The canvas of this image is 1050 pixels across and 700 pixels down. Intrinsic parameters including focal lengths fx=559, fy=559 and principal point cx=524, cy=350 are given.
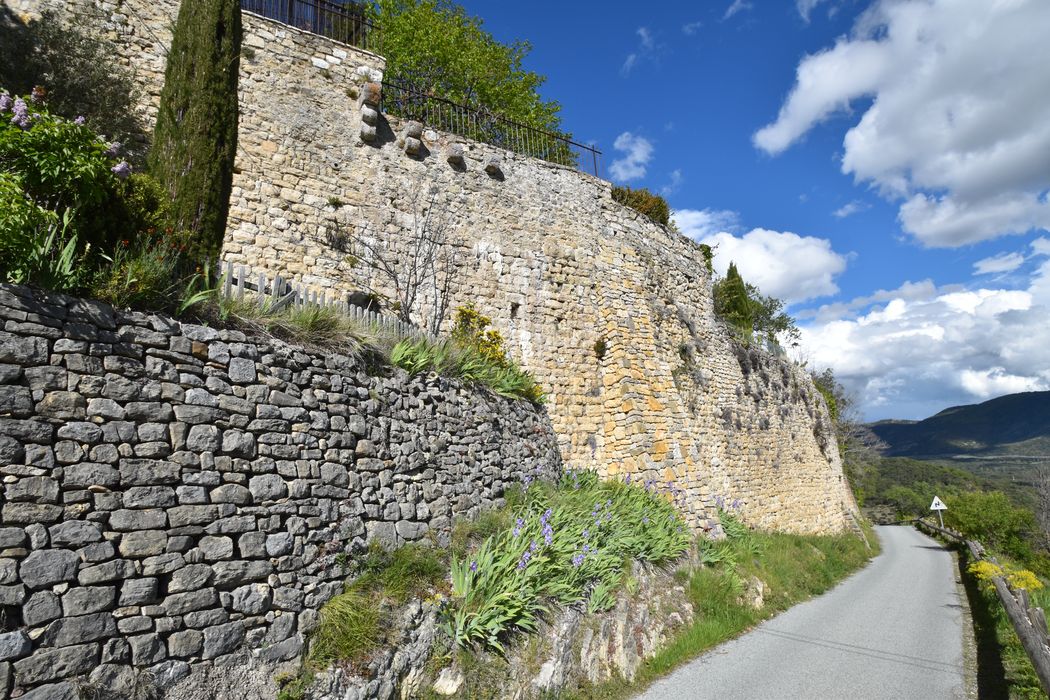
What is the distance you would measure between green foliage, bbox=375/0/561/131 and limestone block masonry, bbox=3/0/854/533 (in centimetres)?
880

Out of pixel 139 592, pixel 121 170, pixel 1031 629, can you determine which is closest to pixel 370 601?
pixel 139 592

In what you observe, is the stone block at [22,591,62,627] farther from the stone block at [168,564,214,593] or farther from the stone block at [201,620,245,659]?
the stone block at [201,620,245,659]

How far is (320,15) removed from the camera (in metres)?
13.7

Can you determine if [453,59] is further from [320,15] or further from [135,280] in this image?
[135,280]

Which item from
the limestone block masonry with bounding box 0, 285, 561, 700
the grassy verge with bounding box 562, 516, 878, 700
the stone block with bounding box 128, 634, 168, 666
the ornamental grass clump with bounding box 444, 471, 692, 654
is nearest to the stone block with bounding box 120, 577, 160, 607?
the limestone block masonry with bounding box 0, 285, 561, 700

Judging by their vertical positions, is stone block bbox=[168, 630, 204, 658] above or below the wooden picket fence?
below

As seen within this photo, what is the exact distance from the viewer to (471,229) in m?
13.5

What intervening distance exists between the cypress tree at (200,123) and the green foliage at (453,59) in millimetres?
13148

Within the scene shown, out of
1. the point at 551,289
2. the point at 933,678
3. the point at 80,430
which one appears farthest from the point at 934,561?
the point at 80,430

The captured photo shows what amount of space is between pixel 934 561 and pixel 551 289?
19.7 m

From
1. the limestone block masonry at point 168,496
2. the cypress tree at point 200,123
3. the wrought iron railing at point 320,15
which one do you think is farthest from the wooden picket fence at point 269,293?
the wrought iron railing at point 320,15

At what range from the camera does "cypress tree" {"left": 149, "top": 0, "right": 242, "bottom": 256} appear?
8125mm

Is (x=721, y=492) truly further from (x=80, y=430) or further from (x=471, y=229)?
(x=80, y=430)

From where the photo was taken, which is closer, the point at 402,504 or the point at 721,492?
the point at 402,504
